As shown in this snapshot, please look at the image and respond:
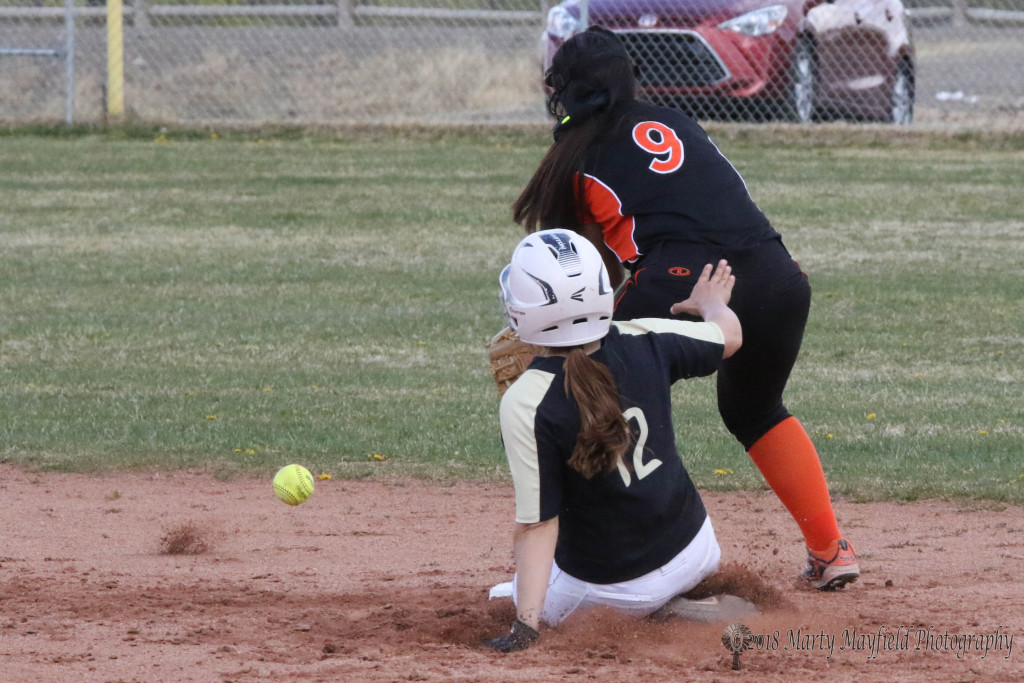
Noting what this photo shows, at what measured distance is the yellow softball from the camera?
5.42m

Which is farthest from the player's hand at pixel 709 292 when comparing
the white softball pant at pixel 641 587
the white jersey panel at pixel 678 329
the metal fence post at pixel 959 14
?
the metal fence post at pixel 959 14

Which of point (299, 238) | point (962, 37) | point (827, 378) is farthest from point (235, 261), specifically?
point (962, 37)

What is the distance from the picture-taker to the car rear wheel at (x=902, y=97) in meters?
14.7

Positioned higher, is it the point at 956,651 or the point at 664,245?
the point at 664,245

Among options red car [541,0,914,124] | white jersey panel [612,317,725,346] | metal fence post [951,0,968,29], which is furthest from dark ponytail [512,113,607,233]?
metal fence post [951,0,968,29]

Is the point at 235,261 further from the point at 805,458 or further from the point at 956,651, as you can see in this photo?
the point at 956,651

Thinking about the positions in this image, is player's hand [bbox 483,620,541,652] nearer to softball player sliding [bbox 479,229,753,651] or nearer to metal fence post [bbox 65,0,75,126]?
softball player sliding [bbox 479,229,753,651]

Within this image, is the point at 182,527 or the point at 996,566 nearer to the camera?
the point at 996,566

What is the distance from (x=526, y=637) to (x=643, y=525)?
436 mm

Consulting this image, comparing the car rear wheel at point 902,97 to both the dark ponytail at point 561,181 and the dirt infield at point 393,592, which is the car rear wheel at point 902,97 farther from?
the dark ponytail at point 561,181

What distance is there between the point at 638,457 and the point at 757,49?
33.4ft

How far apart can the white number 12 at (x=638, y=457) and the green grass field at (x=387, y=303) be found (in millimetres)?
2391

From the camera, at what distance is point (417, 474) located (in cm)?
630

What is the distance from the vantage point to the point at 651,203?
4234mm
